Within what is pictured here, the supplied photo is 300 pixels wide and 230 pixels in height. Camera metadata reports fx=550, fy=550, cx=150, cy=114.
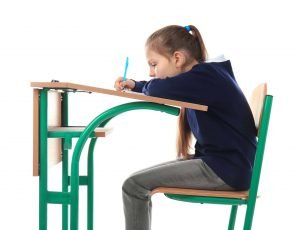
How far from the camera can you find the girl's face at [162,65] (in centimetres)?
204

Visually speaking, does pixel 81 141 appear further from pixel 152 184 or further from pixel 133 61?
pixel 133 61

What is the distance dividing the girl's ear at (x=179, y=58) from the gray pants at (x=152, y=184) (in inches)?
15.5

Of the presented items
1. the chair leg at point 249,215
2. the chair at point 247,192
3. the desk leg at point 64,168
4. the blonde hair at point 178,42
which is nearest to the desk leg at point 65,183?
the desk leg at point 64,168

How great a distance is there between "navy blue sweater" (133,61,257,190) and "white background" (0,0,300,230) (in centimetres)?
104

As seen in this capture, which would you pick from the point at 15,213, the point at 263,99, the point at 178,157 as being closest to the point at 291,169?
the point at 178,157

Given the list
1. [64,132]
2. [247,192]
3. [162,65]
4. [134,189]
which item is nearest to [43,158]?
[64,132]

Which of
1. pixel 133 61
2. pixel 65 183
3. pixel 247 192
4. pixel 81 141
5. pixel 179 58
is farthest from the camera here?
pixel 133 61

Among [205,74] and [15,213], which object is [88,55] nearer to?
[15,213]

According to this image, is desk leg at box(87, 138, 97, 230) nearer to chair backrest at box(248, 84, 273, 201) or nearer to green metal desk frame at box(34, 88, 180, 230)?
green metal desk frame at box(34, 88, 180, 230)

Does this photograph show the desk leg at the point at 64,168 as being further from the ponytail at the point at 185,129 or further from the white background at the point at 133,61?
the white background at the point at 133,61

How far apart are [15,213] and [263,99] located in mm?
1585

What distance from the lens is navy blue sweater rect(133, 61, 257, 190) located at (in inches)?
73.3

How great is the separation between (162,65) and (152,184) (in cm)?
45

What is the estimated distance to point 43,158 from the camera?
181 centimetres
